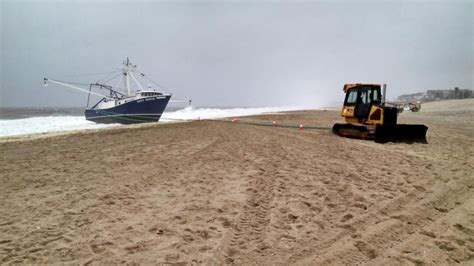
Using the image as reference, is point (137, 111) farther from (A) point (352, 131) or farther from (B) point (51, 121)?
(A) point (352, 131)

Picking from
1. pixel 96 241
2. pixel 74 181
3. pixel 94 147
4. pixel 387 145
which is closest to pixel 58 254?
pixel 96 241

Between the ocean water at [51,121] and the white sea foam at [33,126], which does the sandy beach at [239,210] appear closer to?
the white sea foam at [33,126]

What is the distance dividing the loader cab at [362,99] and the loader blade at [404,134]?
5.38ft

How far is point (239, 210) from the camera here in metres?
5.15

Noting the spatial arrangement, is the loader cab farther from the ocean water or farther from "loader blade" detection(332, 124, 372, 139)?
the ocean water

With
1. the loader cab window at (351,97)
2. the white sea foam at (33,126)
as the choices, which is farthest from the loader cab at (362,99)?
the white sea foam at (33,126)

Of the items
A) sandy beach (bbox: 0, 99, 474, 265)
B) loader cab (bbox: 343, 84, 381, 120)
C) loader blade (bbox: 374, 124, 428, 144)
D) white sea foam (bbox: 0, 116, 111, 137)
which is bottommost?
sandy beach (bbox: 0, 99, 474, 265)

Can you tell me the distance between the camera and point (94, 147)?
39.9ft

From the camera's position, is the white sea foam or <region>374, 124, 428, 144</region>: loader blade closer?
<region>374, 124, 428, 144</region>: loader blade

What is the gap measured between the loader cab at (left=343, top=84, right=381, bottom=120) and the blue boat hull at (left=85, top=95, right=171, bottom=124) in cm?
2794

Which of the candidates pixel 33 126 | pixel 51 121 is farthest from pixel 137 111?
pixel 33 126

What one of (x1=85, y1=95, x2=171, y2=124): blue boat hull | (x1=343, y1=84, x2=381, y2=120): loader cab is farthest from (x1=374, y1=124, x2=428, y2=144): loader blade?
(x1=85, y1=95, x2=171, y2=124): blue boat hull

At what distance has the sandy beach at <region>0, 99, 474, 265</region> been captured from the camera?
12.4 feet

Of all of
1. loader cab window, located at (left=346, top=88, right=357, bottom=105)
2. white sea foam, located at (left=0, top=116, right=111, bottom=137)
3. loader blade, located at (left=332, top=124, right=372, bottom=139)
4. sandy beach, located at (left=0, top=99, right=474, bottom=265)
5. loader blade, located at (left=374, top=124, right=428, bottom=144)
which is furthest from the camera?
white sea foam, located at (left=0, top=116, right=111, bottom=137)
